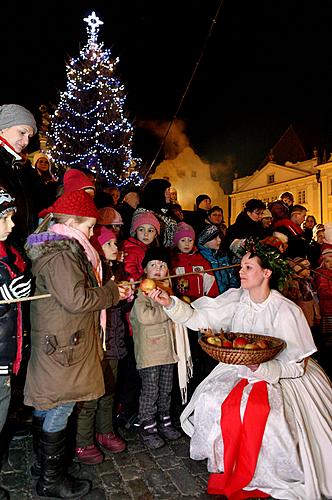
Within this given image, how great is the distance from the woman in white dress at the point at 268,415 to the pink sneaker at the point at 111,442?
31.8 inches

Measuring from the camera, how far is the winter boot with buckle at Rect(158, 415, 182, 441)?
427 cm

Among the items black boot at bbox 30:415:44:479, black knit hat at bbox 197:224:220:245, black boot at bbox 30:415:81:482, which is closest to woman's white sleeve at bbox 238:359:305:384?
black boot at bbox 30:415:81:482

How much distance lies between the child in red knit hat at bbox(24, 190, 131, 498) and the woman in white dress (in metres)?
0.99

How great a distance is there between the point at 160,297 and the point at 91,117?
48.0 feet

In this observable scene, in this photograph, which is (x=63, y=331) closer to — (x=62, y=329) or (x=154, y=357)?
(x=62, y=329)

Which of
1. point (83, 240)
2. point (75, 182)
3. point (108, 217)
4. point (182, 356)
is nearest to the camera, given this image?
point (83, 240)

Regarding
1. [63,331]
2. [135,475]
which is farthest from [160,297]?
[135,475]

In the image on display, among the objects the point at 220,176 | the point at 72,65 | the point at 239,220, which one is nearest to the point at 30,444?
the point at 239,220

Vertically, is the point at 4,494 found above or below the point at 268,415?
below

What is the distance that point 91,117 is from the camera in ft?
54.8

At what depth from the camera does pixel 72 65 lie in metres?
16.5

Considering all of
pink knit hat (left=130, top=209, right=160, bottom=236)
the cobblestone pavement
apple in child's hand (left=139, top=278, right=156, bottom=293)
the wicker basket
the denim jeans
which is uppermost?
pink knit hat (left=130, top=209, right=160, bottom=236)

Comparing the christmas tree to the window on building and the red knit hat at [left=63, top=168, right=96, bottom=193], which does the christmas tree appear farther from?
the window on building

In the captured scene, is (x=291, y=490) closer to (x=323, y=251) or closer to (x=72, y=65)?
(x=323, y=251)
